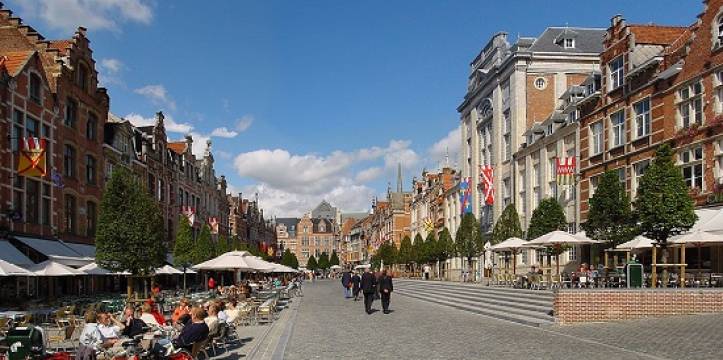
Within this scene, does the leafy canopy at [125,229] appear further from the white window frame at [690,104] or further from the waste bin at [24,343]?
the white window frame at [690,104]

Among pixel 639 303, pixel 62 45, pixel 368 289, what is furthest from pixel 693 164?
pixel 62 45

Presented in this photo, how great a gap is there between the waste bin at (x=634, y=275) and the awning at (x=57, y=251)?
71.6 feet

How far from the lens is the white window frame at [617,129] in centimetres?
3422

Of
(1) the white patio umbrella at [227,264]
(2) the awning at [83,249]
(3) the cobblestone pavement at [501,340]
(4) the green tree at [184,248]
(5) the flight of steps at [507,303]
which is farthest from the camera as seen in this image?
(4) the green tree at [184,248]

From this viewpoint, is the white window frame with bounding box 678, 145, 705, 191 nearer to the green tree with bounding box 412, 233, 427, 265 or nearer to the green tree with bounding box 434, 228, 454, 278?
the green tree with bounding box 434, 228, 454, 278

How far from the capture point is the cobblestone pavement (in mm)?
13719

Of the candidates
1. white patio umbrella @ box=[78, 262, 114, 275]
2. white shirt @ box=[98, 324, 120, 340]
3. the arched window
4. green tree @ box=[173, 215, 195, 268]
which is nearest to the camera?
white shirt @ box=[98, 324, 120, 340]

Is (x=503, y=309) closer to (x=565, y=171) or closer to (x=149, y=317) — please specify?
(x=149, y=317)

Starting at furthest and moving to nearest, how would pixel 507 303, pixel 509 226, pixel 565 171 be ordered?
pixel 509 226 < pixel 565 171 < pixel 507 303

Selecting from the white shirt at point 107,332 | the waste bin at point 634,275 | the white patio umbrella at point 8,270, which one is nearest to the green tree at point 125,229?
the white patio umbrella at point 8,270

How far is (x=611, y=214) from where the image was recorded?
1051 inches

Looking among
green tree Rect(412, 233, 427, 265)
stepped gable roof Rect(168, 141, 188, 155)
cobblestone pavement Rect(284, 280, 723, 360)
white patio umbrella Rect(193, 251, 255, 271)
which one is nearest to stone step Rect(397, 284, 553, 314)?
cobblestone pavement Rect(284, 280, 723, 360)

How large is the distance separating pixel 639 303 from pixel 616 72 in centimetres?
1875

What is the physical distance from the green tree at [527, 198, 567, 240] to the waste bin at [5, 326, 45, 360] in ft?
89.8
